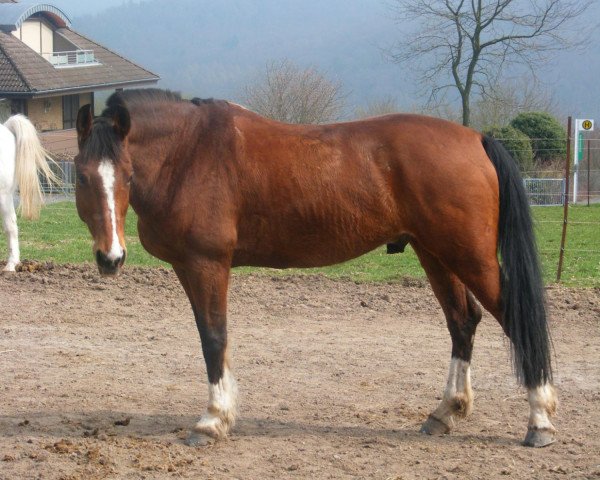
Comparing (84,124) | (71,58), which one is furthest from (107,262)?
(71,58)

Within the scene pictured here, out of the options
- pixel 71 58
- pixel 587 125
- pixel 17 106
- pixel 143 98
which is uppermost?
pixel 71 58

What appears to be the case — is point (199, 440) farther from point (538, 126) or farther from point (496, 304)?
point (538, 126)

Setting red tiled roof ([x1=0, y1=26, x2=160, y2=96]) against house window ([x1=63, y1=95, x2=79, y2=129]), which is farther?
house window ([x1=63, y1=95, x2=79, y2=129])

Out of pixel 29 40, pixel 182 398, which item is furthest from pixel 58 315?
pixel 29 40

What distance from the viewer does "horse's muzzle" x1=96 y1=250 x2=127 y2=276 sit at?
13.9 ft

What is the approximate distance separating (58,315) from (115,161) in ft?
13.1

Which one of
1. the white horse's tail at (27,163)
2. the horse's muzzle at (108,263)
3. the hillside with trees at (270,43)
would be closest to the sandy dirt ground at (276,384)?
the horse's muzzle at (108,263)

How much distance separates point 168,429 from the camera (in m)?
5.02

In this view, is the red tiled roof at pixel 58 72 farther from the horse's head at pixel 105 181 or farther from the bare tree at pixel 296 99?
the horse's head at pixel 105 181

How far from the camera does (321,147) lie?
15.6 feet

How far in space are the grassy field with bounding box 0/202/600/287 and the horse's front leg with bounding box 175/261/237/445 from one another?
15.7 feet

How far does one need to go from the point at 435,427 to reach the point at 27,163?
23.5 feet

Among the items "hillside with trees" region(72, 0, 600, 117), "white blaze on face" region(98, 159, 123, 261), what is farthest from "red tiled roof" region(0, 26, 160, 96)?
"hillside with trees" region(72, 0, 600, 117)

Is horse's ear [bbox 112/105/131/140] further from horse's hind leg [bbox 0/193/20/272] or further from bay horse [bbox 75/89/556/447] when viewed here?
horse's hind leg [bbox 0/193/20/272]
